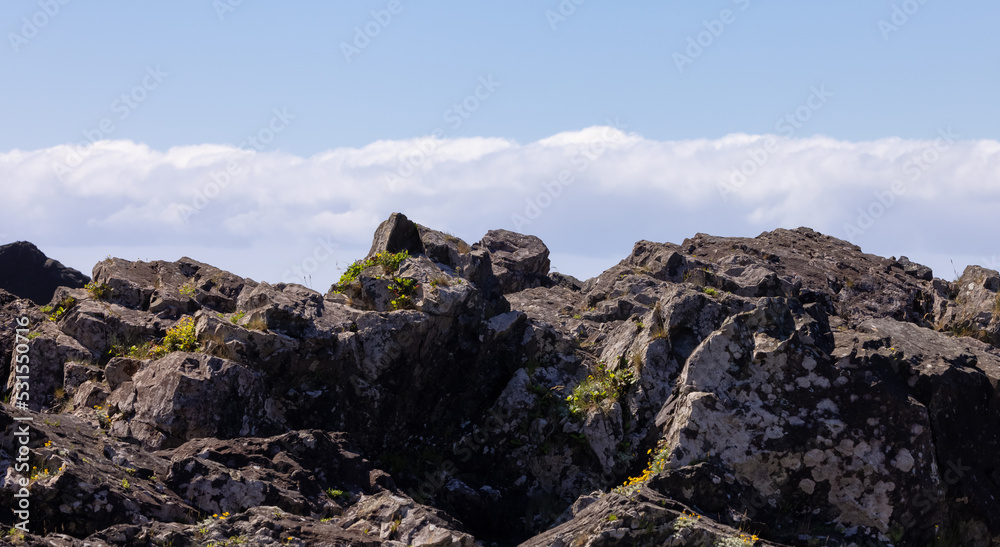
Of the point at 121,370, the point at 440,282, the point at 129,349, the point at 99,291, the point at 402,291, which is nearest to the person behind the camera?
the point at 121,370

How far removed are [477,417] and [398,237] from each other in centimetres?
539

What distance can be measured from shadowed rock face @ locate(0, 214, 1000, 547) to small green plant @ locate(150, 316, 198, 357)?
0.10m

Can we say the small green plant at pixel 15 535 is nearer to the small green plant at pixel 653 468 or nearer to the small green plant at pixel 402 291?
the small green plant at pixel 653 468

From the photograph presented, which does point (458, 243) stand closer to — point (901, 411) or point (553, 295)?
point (553, 295)

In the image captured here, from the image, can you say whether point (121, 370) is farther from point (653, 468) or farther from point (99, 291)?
point (653, 468)

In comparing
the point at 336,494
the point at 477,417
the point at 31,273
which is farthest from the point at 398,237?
the point at 31,273

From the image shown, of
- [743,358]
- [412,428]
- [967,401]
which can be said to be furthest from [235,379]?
[967,401]

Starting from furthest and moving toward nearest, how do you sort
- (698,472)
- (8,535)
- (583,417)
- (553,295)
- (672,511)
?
(553,295)
(583,417)
(698,472)
(672,511)
(8,535)

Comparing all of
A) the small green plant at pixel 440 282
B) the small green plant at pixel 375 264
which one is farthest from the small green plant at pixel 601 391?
the small green plant at pixel 375 264

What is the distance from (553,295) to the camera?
82.5 feet

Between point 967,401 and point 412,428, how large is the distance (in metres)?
11.1

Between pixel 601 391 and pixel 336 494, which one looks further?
pixel 601 391

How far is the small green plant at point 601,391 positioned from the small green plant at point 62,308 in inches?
491

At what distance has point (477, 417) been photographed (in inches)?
728
